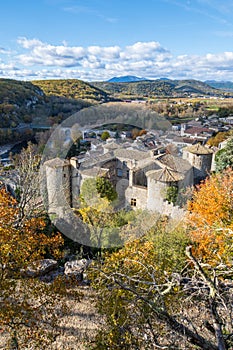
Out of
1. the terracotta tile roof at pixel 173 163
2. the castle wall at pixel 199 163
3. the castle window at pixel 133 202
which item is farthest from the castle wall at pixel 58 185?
the castle wall at pixel 199 163

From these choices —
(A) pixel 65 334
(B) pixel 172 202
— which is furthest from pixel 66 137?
(A) pixel 65 334

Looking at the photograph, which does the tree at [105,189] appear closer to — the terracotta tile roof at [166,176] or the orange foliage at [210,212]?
the terracotta tile roof at [166,176]

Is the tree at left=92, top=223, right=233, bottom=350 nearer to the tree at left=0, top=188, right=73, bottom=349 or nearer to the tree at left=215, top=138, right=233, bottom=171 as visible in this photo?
the tree at left=0, top=188, right=73, bottom=349

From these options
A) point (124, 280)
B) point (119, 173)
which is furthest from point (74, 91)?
point (124, 280)

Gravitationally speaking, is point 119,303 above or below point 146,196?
above

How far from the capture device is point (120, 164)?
23422 millimetres

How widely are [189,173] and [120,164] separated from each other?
6.14m

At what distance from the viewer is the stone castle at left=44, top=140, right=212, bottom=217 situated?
1869 centimetres

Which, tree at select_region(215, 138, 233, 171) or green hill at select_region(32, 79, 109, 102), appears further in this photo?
green hill at select_region(32, 79, 109, 102)

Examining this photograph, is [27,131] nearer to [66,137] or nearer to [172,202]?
[66,137]

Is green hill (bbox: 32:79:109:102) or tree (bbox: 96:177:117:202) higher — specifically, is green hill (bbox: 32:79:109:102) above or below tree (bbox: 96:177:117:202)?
above

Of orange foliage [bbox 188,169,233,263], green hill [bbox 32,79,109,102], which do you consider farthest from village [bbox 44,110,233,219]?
green hill [bbox 32,79,109,102]

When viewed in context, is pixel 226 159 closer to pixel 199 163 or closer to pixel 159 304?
pixel 199 163

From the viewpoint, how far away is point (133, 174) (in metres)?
20.9
